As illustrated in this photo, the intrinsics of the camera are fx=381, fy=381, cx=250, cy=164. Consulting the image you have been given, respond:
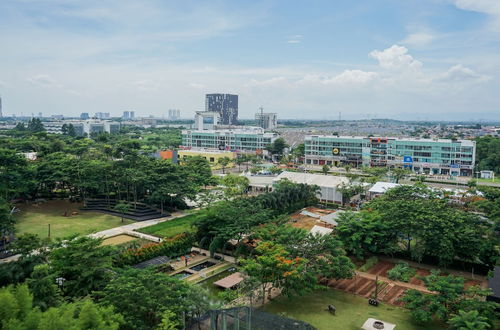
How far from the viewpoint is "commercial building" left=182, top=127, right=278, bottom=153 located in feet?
303

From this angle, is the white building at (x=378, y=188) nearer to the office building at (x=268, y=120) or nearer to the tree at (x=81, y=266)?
the tree at (x=81, y=266)

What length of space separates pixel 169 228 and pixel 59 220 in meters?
11.1

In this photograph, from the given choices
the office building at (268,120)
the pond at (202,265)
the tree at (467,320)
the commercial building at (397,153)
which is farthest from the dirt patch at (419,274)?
the office building at (268,120)

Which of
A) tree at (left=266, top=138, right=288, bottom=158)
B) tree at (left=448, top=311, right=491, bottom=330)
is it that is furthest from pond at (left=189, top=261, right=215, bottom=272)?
tree at (left=266, top=138, right=288, bottom=158)

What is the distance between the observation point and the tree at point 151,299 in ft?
48.5

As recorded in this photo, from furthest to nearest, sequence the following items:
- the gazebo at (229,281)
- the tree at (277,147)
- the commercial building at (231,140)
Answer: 1. the commercial building at (231,140)
2. the tree at (277,147)
3. the gazebo at (229,281)

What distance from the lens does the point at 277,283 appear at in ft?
64.7

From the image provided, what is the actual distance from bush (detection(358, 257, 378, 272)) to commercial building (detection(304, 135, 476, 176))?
5061cm

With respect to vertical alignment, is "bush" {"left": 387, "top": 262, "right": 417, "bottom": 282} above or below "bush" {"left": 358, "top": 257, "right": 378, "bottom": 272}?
above

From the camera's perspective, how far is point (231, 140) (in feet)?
313

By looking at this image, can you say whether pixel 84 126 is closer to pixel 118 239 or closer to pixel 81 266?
pixel 118 239

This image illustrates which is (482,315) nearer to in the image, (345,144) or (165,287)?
(165,287)

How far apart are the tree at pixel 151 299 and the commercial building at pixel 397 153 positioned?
65621 millimetres

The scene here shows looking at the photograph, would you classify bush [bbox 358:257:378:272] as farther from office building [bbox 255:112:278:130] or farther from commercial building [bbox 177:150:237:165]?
office building [bbox 255:112:278:130]
